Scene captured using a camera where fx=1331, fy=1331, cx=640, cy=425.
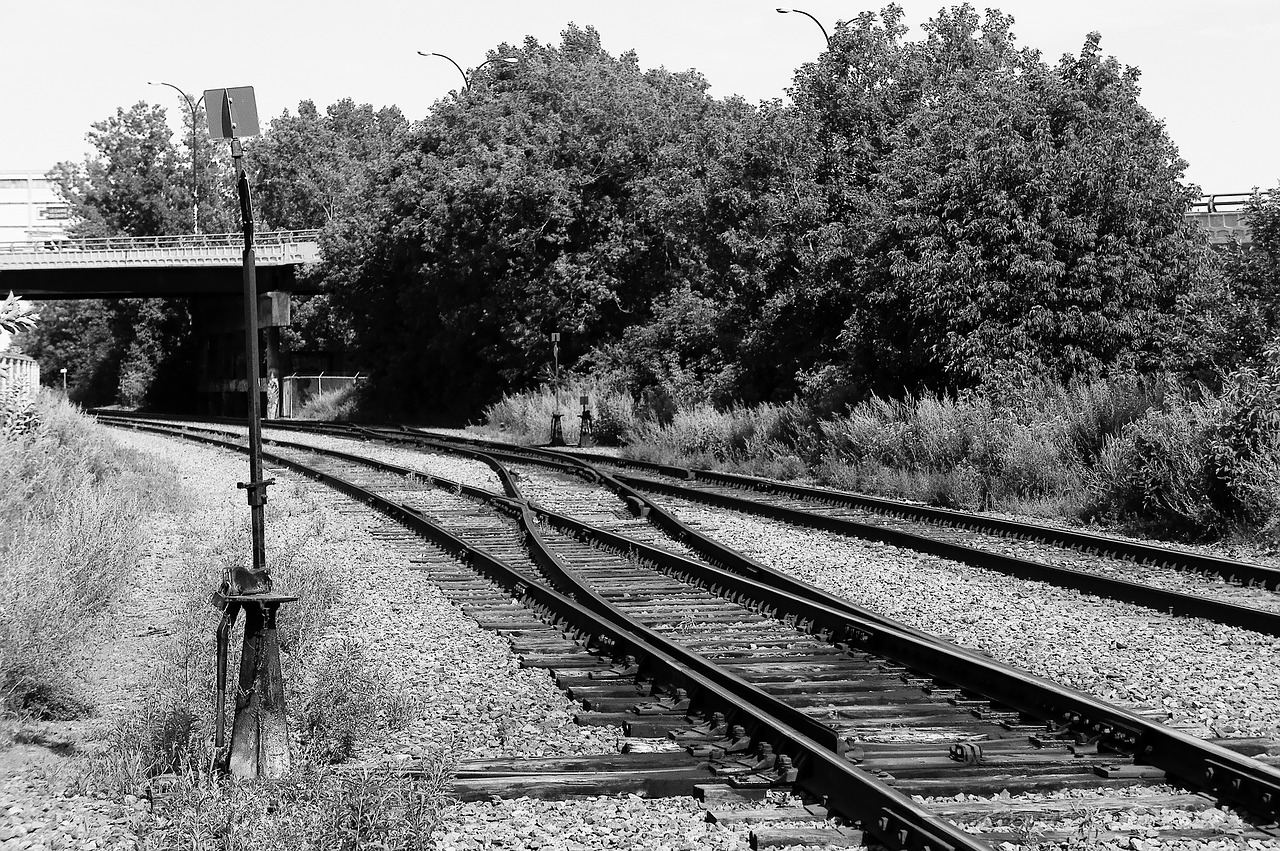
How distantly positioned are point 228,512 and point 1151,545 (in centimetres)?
1243

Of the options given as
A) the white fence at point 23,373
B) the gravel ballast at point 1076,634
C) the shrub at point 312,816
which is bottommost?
the gravel ballast at point 1076,634

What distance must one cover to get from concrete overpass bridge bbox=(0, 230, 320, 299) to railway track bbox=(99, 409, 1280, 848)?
4940cm

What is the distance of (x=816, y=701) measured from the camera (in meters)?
7.53

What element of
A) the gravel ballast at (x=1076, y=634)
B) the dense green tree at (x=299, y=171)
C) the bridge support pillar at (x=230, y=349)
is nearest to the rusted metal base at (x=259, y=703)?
the gravel ballast at (x=1076, y=634)

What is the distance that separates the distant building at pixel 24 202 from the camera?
461 ft

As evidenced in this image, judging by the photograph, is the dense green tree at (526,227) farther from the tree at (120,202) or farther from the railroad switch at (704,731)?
the tree at (120,202)

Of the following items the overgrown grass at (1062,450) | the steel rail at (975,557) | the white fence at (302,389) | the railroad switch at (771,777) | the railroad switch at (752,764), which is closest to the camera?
the railroad switch at (771,777)

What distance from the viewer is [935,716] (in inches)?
283

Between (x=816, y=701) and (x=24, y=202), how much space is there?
512 ft

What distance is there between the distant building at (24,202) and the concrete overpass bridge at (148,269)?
84656 millimetres

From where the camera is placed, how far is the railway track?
19.1 ft

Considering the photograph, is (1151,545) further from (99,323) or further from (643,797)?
(99,323)

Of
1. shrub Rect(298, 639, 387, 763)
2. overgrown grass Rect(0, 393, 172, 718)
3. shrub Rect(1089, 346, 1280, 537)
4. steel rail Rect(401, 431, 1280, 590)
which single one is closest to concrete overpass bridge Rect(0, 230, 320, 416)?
steel rail Rect(401, 431, 1280, 590)

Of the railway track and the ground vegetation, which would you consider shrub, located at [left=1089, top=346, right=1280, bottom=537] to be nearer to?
the ground vegetation
